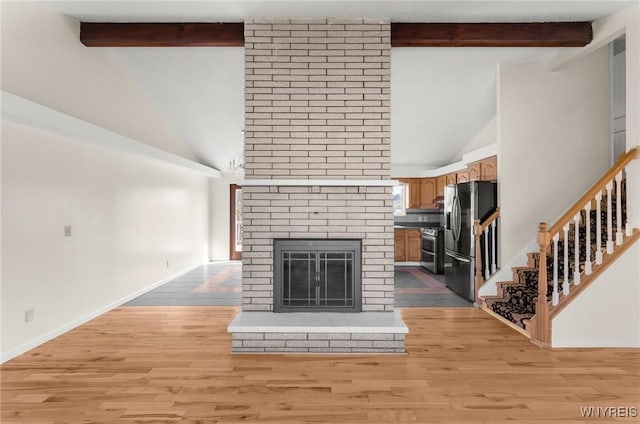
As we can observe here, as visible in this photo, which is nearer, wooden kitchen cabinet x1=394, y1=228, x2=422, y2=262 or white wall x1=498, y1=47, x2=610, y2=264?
white wall x1=498, y1=47, x2=610, y2=264

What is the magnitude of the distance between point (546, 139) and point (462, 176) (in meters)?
1.95

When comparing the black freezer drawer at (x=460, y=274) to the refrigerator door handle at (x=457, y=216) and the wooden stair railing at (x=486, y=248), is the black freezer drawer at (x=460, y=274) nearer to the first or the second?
the wooden stair railing at (x=486, y=248)

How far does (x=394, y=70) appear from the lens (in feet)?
16.2

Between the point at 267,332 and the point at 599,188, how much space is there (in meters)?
3.30

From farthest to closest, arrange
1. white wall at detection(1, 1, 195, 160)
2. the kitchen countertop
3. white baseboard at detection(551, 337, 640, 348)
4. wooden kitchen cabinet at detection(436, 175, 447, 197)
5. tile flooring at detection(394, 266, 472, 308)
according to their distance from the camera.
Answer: the kitchen countertop
wooden kitchen cabinet at detection(436, 175, 447, 197)
tile flooring at detection(394, 266, 472, 308)
white baseboard at detection(551, 337, 640, 348)
white wall at detection(1, 1, 195, 160)

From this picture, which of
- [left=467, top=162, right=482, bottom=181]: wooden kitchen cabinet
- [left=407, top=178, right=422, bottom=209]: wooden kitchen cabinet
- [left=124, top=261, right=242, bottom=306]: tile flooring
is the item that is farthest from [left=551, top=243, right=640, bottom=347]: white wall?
[left=407, top=178, right=422, bottom=209]: wooden kitchen cabinet

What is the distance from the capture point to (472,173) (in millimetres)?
6027

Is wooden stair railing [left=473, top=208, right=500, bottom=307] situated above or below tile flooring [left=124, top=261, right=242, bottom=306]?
above

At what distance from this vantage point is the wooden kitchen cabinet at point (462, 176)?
6385 mm

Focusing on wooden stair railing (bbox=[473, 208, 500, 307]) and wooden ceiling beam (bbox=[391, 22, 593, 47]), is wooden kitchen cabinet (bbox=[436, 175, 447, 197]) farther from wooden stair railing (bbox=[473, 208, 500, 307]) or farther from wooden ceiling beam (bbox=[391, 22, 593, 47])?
wooden ceiling beam (bbox=[391, 22, 593, 47])

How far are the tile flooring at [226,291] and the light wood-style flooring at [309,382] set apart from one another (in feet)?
4.07

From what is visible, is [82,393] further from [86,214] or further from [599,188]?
[599,188]

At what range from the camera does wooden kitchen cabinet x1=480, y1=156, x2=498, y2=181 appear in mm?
5270

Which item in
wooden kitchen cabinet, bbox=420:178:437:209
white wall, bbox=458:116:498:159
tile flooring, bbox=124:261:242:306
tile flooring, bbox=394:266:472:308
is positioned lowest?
tile flooring, bbox=124:261:242:306
